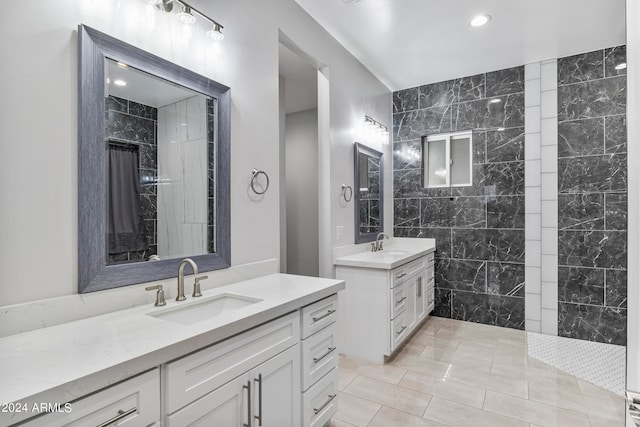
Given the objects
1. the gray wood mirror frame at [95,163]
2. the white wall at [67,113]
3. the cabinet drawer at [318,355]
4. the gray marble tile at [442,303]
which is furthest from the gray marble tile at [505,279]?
the gray wood mirror frame at [95,163]

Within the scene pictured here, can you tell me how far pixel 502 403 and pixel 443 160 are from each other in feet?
8.88

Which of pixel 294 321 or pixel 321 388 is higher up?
pixel 294 321

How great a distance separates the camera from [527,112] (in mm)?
3447

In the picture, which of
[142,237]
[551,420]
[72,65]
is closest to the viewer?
[72,65]

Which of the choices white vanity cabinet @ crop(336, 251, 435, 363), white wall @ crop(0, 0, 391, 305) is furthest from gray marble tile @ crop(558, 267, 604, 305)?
white wall @ crop(0, 0, 391, 305)

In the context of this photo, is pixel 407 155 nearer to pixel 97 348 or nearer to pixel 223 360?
pixel 223 360

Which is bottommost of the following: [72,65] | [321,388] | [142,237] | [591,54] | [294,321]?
[321,388]

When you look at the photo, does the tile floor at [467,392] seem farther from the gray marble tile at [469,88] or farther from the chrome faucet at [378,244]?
the gray marble tile at [469,88]

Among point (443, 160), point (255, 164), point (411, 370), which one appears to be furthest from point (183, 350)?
point (443, 160)

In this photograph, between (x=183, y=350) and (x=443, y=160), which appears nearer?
(x=183, y=350)

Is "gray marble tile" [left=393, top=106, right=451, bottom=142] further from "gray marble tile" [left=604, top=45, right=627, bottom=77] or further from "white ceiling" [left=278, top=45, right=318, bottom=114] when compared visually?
"gray marble tile" [left=604, top=45, right=627, bottom=77]

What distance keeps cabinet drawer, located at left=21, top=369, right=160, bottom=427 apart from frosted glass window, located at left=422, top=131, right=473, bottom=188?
3.69 meters

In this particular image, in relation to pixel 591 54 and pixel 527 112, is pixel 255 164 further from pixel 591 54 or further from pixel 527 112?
pixel 591 54

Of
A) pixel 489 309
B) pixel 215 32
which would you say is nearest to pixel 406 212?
pixel 489 309
